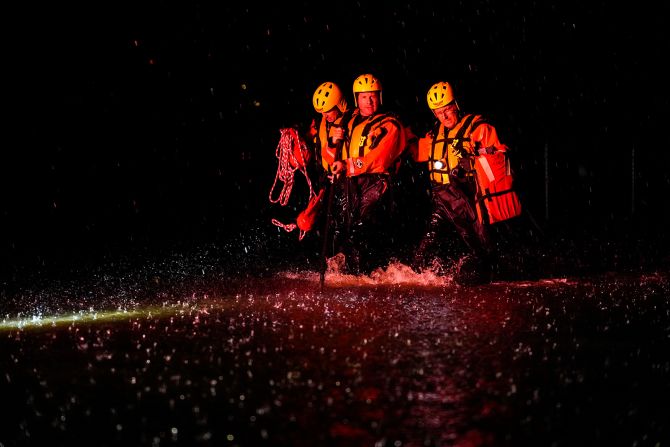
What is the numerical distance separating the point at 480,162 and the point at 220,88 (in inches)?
290

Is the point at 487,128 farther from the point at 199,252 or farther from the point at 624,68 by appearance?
the point at 624,68

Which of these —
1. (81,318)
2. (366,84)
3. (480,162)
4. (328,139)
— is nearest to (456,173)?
(480,162)

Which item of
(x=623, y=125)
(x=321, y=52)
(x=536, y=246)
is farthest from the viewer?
(x=623, y=125)

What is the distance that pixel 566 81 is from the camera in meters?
22.3

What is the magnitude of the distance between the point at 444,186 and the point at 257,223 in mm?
7899

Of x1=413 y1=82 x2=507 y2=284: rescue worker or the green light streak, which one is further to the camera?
x1=413 y1=82 x2=507 y2=284: rescue worker

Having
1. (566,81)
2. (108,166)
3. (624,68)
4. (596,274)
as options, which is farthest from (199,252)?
(624,68)

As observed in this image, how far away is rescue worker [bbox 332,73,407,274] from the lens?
36.0 ft

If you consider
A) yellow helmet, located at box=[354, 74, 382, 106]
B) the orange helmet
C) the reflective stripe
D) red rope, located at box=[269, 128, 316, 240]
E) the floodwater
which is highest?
yellow helmet, located at box=[354, 74, 382, 106]

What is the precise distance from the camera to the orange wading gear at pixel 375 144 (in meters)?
10.9

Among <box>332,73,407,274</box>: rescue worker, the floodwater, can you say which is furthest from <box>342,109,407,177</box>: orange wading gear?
the floodwater

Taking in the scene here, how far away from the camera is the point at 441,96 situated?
1076 centimetres

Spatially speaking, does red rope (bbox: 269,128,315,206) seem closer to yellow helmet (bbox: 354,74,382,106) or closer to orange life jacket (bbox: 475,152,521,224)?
yellow helmet (bbox: 354,74,382,106)

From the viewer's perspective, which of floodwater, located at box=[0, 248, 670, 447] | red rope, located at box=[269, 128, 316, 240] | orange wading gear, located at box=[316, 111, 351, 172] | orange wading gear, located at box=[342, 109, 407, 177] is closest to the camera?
floodwater, located at box=[0, 248, 670, 447]
